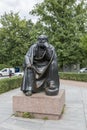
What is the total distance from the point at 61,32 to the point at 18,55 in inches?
464

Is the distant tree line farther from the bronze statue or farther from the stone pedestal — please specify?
the stone pedestal

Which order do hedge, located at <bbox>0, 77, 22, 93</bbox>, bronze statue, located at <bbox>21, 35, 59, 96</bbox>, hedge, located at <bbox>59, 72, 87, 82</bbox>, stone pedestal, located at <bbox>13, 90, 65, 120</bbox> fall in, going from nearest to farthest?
stone pedestal, located at <bbox>13, 90, 65, 120</bbox>
bronze statue, located at <bbox>21, 35, 59, 96</bbox>
hedge, located at <bbox>0, 77, 22, 93</bbox>
hedge, located at <bbox>59, 72, 87, 82</bbox>

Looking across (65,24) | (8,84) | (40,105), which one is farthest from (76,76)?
(40,105)

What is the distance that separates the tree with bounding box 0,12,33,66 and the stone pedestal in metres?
33.1

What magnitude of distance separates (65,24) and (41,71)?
24.3m

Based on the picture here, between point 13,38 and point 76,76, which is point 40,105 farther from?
point 13,38

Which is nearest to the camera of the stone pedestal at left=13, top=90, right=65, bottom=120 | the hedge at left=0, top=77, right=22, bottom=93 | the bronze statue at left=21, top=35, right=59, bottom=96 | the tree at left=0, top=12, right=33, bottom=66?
the stone pedestal at left=13, top=90, right=65, bottom=120

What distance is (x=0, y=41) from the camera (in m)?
40.7

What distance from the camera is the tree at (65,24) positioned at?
30.0m

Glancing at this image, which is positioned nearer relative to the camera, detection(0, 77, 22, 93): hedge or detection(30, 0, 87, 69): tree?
detection(0, 77, 22, 93): hedge

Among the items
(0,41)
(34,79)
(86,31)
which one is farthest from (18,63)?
(34,79)

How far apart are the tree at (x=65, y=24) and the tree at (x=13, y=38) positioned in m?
8.48

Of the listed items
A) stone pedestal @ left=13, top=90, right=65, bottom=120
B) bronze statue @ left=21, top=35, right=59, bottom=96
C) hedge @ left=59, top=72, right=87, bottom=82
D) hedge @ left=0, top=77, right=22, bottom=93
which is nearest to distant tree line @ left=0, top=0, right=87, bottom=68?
hedge @ left=59, top=72, right=87, bottom=82

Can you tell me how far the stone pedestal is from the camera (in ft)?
20.9
